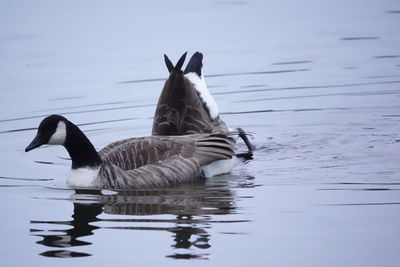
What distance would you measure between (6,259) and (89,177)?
2725 mm

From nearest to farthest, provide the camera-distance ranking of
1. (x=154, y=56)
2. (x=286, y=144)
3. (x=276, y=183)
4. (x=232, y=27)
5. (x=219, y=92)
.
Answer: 1. (x=276, y=183)
2. (x=286, y=144)
3. (x=219, y=92)
4. (x=154, y=56)
5. (x=232, y=27)

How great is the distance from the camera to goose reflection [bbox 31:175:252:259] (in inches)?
348

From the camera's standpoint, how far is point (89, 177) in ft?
37.2

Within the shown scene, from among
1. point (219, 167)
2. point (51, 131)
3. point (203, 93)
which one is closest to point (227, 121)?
point (203, 93)

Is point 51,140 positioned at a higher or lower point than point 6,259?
higher

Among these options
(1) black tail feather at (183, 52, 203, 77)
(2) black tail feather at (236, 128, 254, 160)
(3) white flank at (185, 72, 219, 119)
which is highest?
(1) black tail feather at (183, 52, 203, 77)

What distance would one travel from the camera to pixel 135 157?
1159cm

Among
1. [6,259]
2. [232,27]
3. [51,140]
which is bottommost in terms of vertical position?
[6,259]

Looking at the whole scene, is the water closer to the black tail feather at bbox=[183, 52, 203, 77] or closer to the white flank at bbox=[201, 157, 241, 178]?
the white flank at bbox=[201, 157, 241, 178]

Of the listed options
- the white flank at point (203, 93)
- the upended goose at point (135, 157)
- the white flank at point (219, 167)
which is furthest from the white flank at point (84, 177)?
the white flank at point (203, 93)

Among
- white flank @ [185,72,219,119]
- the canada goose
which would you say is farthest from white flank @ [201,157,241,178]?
white flank @ [185,72,219,119]

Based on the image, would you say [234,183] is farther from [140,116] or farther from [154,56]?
[154,56]

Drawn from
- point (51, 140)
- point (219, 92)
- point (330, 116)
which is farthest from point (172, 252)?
point (219, 92)

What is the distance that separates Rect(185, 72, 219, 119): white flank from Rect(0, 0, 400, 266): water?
740 mm
